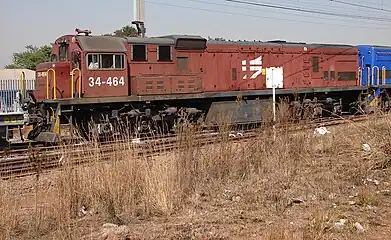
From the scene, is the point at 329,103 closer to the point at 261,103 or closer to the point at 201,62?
the point at 261,103

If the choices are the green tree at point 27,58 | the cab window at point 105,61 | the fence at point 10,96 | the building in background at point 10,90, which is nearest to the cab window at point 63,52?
the cab window at point 105,61

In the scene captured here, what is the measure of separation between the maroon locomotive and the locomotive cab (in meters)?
0.03

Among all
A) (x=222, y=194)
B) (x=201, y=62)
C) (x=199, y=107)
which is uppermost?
(x=201, y=62)

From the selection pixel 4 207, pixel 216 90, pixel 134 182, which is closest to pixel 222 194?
pixel 134 182

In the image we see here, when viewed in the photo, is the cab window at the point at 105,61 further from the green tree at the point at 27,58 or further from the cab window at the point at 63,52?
the green tree at the point at 27,58

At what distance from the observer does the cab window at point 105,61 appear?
50.3 ft

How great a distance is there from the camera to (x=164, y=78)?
17.0 m

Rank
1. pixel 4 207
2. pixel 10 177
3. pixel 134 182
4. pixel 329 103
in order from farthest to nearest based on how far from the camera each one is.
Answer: pixel 329 103 < pixel 10 177 < pixel 134 182 < pixel 4 207

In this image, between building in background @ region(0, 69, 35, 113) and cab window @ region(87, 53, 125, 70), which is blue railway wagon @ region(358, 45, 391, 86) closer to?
cab window @ region(87, 53, 125, 70)

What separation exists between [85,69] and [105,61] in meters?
0.75

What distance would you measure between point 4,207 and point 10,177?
8.18 ft

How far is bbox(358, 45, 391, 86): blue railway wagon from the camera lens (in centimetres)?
2527

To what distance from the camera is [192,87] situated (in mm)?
17906

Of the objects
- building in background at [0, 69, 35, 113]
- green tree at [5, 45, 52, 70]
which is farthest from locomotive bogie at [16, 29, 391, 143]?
green tree at [5, 45, 52, 70]
